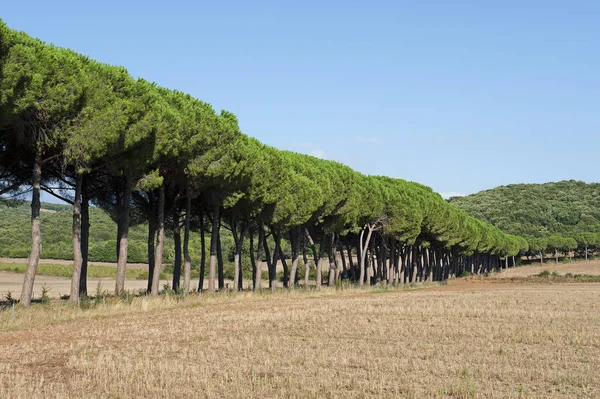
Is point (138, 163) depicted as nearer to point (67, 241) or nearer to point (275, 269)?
point (275, 269)

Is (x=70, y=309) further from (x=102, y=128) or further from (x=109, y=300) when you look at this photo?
(x=102, y=128)

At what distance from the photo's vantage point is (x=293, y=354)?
1780cm

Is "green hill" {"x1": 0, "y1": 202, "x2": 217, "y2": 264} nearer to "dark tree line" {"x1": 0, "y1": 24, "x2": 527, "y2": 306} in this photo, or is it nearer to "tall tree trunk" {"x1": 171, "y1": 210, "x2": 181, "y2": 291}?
"dark tree line" {"x1": 0, "y1": 24, "x2": 527, "y2": 306}

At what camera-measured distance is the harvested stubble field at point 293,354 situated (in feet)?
43.7

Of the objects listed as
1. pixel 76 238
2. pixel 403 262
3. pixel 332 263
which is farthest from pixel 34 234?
pixel 403 262

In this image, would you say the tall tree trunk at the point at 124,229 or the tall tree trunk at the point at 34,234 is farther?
the tall tree trunk at the point at 124,229

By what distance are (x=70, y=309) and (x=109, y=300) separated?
4100 millimetres

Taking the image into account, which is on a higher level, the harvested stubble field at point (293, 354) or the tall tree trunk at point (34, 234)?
the tall tree trunk at point (34, 234)

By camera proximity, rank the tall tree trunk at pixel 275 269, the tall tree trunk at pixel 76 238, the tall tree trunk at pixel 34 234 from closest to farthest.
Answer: the tall tree trunk at pixel 34 234, the tall tree trunk at pixel 76 238, the tall tree trunk at pixel 275 269

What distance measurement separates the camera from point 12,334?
22219mm

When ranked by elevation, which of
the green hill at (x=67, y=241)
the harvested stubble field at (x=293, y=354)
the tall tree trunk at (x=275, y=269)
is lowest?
the harvested stubble field at (x=293, y=354)

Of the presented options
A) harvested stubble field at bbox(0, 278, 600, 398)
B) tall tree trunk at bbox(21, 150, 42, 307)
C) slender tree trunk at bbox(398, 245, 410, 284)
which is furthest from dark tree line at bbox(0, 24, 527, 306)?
slender tree trunk at bbox(398, 245, 410, 284)

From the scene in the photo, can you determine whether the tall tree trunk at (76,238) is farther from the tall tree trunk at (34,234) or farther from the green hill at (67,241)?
the green hill at (67,241)

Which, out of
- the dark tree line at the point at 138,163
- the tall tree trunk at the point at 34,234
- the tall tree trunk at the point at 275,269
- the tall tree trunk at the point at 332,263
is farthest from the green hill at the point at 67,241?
the tall tree trunk at the point at 34,234
